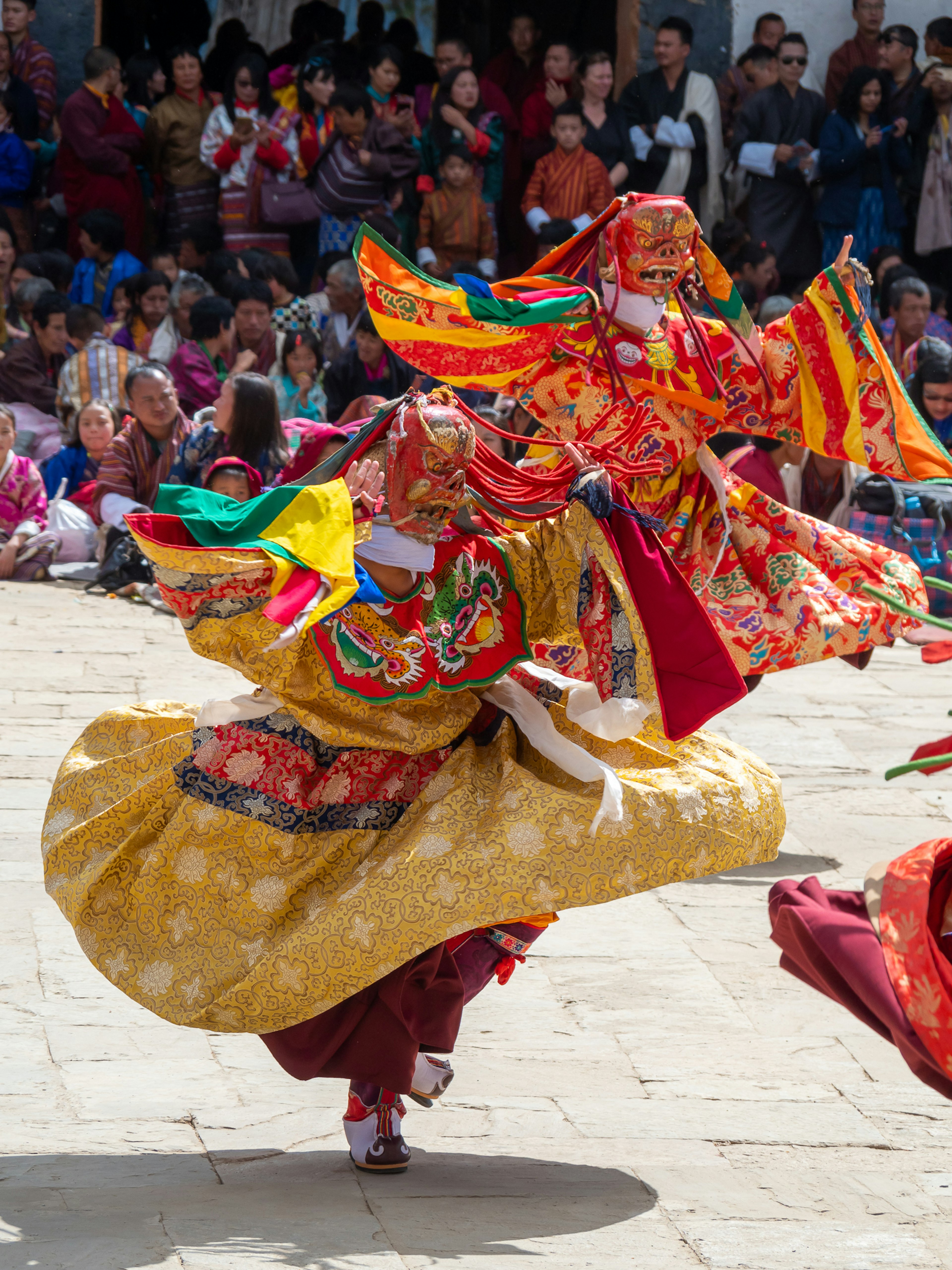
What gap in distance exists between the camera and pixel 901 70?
10250 millimetres

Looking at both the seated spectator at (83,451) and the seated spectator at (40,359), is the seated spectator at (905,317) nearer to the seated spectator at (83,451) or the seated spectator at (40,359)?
the seated spectator at (83,451)

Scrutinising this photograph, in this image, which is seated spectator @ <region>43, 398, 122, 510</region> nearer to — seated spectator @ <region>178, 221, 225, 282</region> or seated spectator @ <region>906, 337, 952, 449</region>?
seated spectator @ <region>178, 221, 225, 282</region>

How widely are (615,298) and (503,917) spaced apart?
2.41 metres

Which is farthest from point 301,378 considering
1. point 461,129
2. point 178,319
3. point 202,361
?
point 461,129

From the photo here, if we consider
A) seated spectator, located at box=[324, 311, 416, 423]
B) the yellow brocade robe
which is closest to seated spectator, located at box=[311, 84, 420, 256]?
seated spectator, located at box=[324, 311, 416, 423]

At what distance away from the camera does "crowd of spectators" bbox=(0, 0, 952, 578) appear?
29.3 feet

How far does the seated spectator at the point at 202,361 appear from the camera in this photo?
8859 millimetres

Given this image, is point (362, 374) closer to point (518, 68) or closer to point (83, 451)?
point (83, 451)

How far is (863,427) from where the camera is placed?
16.8 ft

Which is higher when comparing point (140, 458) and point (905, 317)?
point (905, 317)

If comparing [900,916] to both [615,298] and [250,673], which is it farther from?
[615,298]

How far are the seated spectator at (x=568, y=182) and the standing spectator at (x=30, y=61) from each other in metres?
2.85

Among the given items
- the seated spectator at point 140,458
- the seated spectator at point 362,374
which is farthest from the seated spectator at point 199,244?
the seated spectator at point 140,458

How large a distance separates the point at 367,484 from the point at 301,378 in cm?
602
